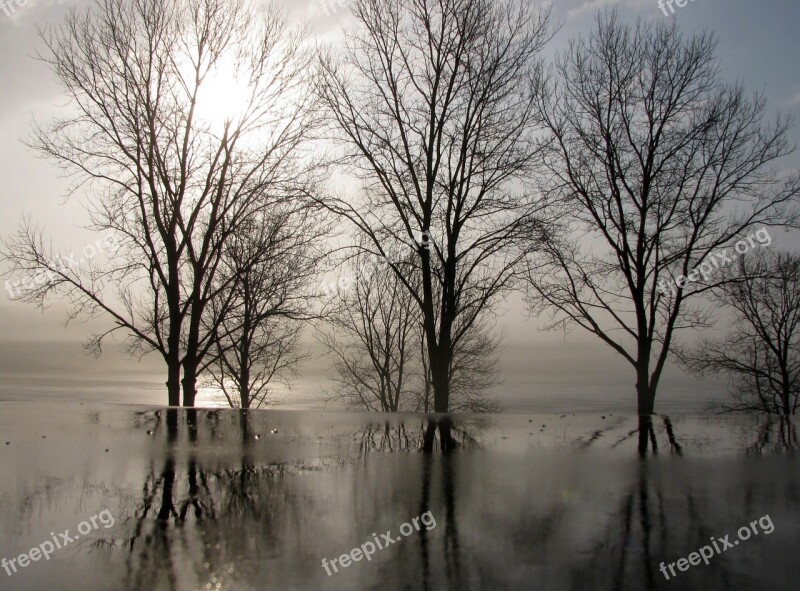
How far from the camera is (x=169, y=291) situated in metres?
16.7

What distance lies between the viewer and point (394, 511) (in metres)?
5.52

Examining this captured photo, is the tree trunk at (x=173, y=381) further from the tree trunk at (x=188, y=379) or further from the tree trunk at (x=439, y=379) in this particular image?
the tree trunk at (x=439, y=379)

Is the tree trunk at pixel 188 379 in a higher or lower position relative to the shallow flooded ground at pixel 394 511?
higher

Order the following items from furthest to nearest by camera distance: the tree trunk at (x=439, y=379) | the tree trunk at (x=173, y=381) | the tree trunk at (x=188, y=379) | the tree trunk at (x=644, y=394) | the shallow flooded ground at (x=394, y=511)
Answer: the tree trunk at (x=644, y=394)
the tree trunk at (x=188, y=379)
the tree trunk at (x=173, y=381)
the tree trunk at (x=439, y=379)
the shallow flooded ground at (x=394, y=511)

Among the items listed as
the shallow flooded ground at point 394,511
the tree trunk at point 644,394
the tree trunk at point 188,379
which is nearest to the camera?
the shallow flooded ground at point 394,511

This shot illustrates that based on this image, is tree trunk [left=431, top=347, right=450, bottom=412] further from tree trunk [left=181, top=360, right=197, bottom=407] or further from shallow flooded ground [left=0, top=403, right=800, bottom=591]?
shallow flooded ground [left=0, top=403, right=800, bottom=591]

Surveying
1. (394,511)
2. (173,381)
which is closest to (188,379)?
(173,381)

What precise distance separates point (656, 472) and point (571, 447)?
1.74 metres

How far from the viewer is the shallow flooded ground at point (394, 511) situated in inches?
166

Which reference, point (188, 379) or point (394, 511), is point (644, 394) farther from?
point (394, 511)

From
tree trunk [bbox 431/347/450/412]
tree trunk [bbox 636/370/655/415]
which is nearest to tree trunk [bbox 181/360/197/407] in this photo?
tree trunk [bbox 431/347/450/412]

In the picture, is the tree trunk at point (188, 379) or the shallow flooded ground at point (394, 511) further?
the tree trunk at point (188, 379)

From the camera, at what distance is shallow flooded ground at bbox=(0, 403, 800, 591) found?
166 inches

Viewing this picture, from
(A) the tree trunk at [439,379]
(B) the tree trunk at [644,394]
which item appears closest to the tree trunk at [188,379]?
(A) the tree trunk at [439,379]
